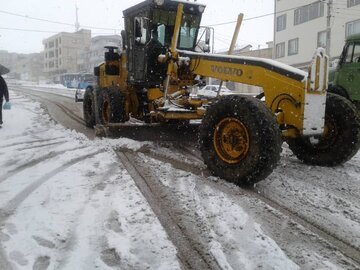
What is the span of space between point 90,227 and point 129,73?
5766 mm

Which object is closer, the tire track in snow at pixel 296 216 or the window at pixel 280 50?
the tire track in snow at pixel 296 216

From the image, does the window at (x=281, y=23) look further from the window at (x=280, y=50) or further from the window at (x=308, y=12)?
the window at (x=308, y=12)

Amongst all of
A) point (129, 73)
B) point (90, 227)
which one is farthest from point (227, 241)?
point (129, 73)

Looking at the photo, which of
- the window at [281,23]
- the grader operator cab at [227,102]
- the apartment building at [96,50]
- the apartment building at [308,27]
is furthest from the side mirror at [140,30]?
the apartment building at [96,50]

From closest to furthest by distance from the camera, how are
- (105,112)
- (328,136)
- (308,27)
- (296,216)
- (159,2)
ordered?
(296,216)
(328,136)
(159,2)
(105,112)
(308,27)

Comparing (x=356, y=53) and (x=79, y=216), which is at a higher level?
(x=356, y=53)

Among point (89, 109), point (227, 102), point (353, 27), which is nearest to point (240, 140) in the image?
point (227, 102)

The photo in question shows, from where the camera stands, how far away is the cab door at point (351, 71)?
1041 centimetres

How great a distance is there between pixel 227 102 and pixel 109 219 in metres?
2.20

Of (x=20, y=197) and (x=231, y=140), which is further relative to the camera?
(x=231, y=140)

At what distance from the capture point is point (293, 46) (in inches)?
1341

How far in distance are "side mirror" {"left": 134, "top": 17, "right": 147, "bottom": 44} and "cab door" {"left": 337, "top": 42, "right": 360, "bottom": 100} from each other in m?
5.92

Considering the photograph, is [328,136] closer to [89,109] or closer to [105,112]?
[105,112]

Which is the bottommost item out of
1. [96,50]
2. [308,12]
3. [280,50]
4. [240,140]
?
[240,140]
